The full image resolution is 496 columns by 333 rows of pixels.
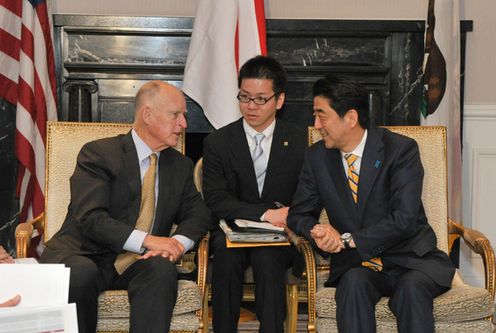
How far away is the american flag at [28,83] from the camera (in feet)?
15.3

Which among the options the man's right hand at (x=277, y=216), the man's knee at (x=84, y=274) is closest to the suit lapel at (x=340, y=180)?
the man's right hand at (x=277, y=216)

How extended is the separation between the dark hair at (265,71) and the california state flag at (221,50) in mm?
810

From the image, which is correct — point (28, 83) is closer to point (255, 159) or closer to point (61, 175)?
point (61, 175)

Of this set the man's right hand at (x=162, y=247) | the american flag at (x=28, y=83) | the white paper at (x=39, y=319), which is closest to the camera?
the white paper at (x=39, y=319)

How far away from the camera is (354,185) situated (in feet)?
11.4

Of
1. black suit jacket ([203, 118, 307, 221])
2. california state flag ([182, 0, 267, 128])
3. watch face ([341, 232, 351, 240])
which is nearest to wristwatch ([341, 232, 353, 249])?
watch face ([341, 232, 351, 240])

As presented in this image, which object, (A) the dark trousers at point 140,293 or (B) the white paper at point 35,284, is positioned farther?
(A) the dark trousers at point 140,293

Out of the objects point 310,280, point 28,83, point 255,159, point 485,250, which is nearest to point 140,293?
point 310,280

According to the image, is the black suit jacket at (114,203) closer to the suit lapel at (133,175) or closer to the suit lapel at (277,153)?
the suit lapel at (133,175)

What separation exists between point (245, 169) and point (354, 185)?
0.62m

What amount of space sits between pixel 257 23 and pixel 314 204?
1598 mm

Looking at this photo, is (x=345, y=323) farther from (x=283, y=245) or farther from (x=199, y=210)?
(x=199, y=210)

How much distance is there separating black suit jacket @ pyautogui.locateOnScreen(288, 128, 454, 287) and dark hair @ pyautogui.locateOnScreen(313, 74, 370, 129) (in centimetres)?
13

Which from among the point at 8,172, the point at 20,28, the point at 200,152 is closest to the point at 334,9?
the point at 200,152
